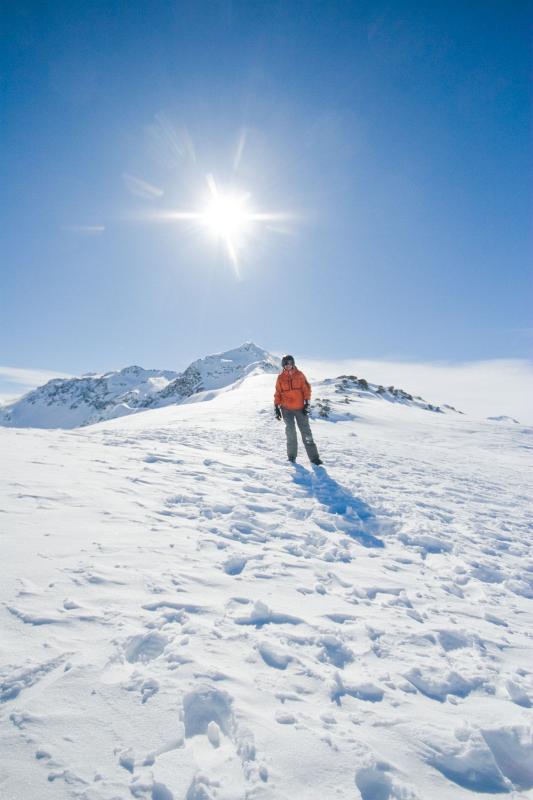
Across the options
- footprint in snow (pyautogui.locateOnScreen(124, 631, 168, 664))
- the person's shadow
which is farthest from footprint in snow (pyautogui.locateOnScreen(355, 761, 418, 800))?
the person's shadow

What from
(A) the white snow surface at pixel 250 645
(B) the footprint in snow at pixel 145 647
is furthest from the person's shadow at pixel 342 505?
(B) the footprint in snow at pixel 145 647

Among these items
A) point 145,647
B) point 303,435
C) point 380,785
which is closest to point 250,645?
point 145,647

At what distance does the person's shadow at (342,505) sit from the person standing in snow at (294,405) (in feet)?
2.44

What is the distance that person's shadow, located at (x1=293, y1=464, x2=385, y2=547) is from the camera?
6.09m

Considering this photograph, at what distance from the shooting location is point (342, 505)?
7277 mm

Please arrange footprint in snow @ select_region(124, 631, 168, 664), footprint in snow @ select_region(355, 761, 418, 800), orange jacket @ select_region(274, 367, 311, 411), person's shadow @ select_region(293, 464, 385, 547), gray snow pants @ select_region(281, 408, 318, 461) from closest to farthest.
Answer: footprint in snow @ select_region(355, 761, 418, 800) < footprint in snow @ select_region(124, 631, 168, 664) < person's shadow @ select_region(293, 464, 385, 547) < gray snow pants @ select_region(281, 408, 318, 461) < orange jacket @ select_region(274, 367, 311, 411)

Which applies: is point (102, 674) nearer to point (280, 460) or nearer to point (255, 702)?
point (255, 702)

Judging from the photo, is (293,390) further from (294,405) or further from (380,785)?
(380,785)

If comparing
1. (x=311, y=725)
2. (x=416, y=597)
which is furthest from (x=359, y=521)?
(x=311, y=725)

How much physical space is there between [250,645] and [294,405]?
7684 millimetres

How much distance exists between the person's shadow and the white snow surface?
0.07 meters

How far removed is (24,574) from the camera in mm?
3537

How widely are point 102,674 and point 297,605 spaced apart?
1.83 m

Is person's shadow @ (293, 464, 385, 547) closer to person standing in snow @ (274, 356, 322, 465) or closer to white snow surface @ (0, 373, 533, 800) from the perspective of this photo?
white snow surface @ (0, 373, 533, 800)
